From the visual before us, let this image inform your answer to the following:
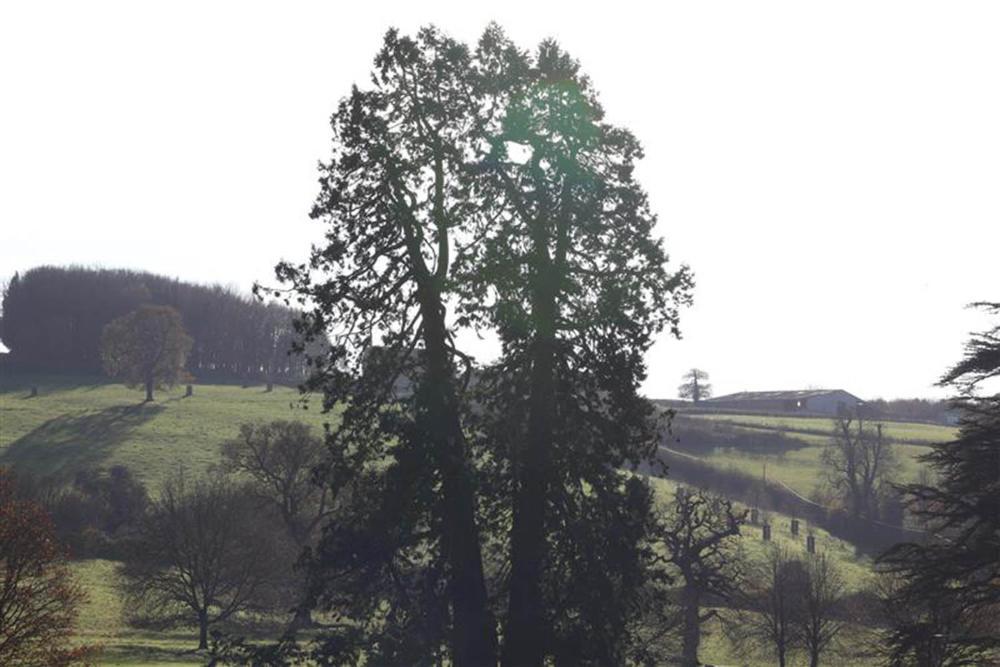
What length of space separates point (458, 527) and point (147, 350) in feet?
337

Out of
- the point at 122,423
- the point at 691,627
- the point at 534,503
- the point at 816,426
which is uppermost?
the point at 816,426

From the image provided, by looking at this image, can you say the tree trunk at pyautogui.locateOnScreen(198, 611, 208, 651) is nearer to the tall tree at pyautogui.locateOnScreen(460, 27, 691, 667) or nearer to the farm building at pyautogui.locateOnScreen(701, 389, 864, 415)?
the tall tree at pyautogui.locateOnScreen(460, 27, 691, 667)

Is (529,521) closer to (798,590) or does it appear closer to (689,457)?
(798,590)

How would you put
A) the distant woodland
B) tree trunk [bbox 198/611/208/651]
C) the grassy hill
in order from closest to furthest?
tree trunk [bbox 198/611/208/651] → the grassy hill → the distant woodland

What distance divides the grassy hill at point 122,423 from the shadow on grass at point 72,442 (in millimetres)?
77

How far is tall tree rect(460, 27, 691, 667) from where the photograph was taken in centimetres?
1894

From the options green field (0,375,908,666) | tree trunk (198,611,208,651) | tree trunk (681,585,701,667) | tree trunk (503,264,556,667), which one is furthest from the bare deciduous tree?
tree trunk (503,264,556,667)

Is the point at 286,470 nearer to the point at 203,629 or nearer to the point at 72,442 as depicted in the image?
the point at 203,629

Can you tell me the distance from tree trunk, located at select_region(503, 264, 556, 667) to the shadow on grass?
6473 centimetres

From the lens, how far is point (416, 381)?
19078mm

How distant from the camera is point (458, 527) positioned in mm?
18391

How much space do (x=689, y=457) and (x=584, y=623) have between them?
80.9m

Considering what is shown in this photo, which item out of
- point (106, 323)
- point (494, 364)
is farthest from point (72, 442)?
point (494, 364)

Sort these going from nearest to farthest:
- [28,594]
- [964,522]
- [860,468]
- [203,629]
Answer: [964,522] → [28,594] → [203,629] → [860,468]
